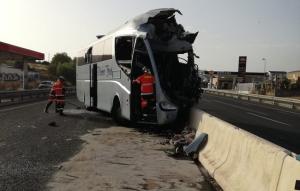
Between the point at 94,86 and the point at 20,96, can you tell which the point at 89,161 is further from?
the point at 20,96

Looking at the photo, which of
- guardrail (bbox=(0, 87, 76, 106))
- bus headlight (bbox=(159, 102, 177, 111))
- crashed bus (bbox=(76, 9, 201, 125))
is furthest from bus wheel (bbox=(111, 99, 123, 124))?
guardrail (bbox=(0, 87, 76, 106))

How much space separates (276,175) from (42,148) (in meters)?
7.25

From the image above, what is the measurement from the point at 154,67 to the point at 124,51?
185cm

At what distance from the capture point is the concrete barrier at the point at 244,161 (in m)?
6.23

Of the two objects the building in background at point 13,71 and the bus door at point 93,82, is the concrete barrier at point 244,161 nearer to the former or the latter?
the bus door at point 93,82

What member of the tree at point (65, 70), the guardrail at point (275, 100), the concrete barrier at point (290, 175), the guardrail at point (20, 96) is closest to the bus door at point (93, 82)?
the guardrail at point (20, 96)

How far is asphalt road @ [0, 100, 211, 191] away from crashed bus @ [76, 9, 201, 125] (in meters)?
0.92

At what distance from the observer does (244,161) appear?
313 inches

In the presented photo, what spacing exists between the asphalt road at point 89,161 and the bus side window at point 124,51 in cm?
219

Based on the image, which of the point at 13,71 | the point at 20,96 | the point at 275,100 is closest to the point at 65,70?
the point at 13,71

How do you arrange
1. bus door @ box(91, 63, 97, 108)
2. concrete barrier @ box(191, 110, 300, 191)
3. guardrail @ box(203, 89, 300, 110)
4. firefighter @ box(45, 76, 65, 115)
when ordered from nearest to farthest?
concrete barrier @ box(191, 110, 300, 191), bus door @ box(91, 63, 97, 108), firefighter @ box(45, 76, 65, 115), guardrail @ box(203, 89, 300, 110)

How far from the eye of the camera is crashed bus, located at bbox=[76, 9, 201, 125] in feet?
52.2

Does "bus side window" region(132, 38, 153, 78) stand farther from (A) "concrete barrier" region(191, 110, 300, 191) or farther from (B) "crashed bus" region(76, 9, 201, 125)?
(A) "concrete barrier" region(191, 110, 300, 191)

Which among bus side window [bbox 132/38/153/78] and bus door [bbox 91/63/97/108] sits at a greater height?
bus side window [bbox 132/38/153/78]
